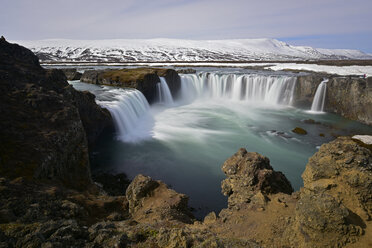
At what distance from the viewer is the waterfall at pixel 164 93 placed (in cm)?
3809

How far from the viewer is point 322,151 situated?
6.77 m

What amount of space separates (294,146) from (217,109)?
663 inches

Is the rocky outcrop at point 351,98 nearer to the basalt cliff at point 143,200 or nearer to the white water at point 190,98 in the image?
the white water at point 190,98

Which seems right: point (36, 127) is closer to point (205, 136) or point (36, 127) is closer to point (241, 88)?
point (205, 136)

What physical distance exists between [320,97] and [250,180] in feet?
102

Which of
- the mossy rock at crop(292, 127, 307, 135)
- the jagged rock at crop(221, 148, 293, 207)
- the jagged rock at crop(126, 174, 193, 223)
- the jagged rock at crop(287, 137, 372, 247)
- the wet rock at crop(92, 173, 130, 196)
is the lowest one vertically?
the wet rock at crop(92, 173, 130, 196)

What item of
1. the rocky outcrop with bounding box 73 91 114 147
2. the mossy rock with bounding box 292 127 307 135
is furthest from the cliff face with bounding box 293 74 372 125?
the rocky outcrop with bounding box 73 91 114 147

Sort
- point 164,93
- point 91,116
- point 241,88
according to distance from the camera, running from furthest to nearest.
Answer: point 241,88, point 164,93, point 91,116

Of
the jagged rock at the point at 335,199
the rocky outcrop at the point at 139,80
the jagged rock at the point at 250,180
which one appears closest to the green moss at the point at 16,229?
the jagged rock at the point at 335,199

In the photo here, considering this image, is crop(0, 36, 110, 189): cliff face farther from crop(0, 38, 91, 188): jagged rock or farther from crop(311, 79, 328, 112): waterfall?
crop(311, 79, 328, 112): waterfall

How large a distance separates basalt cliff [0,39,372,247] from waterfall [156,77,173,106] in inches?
1019

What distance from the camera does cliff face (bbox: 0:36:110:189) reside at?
25.7 feet

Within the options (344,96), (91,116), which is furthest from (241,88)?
(91,116)

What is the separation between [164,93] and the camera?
3872 cm
